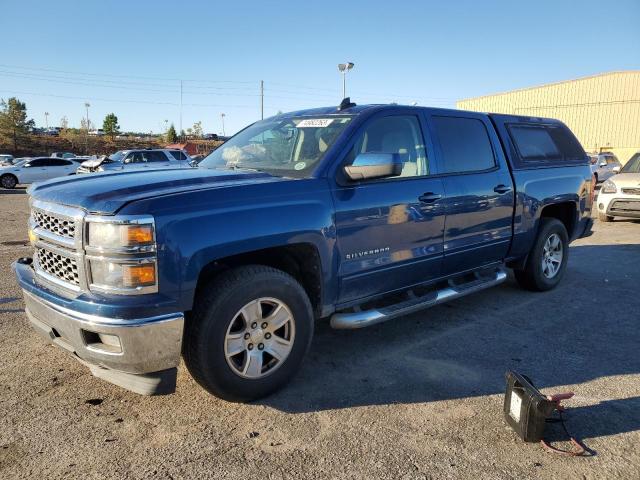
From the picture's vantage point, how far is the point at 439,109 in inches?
178

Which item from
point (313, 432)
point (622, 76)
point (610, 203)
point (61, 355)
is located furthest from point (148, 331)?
point (622, 76)

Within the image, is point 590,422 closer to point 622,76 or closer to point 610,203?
point 610,203

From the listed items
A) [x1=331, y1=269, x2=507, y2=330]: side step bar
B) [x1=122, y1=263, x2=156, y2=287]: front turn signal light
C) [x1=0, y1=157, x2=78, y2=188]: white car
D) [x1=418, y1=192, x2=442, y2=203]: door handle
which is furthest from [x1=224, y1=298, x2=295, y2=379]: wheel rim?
[x1=0, y1=157, x2=78, y2=188]: white car

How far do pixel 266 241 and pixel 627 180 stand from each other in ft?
34.8

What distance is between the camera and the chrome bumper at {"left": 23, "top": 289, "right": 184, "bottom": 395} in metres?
2.62

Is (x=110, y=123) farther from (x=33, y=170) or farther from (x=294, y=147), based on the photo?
(x=294, y=147)

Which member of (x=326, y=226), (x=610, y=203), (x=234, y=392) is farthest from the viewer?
(x=610, y=203)

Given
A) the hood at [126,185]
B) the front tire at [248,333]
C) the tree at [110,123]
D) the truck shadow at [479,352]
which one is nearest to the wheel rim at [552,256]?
the truck shadow at [479,352]

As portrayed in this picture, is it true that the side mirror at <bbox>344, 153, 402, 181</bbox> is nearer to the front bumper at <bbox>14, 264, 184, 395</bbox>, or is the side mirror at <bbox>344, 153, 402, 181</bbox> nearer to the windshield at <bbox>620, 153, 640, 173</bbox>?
the front bumper at <bbox>14, 264, 184, 395</bbox>

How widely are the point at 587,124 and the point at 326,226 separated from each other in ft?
138

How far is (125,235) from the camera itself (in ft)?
8.53

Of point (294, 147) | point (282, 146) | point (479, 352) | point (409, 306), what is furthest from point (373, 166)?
point (479, 352)

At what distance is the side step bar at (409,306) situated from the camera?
11.8 feet

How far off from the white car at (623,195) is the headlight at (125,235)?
1108cm
